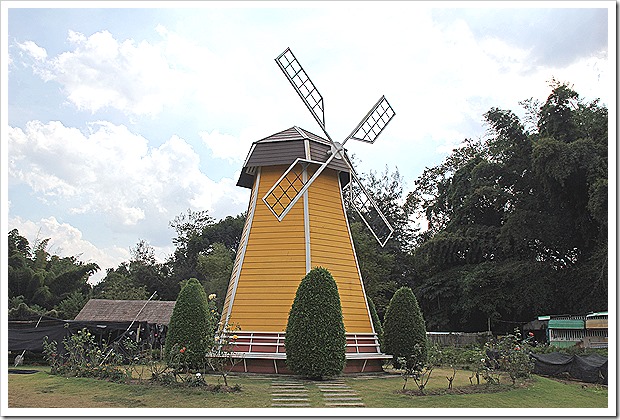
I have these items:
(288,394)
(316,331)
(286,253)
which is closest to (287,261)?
(286,253)

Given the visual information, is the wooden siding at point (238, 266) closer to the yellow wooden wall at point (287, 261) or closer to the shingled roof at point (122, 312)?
the yellow wooden wall at point (287, 261)

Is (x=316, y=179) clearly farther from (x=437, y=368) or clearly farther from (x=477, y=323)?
(x=477, y=323)

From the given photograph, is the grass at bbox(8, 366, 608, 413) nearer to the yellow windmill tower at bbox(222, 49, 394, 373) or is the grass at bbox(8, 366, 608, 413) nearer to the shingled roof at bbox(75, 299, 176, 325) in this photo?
the yellow windmill tower at bbox(222, 49, 394, 373)

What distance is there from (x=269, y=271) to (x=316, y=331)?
6.86 feet

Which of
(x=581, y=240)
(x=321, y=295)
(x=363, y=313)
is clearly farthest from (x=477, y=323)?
(x=321, y=295)

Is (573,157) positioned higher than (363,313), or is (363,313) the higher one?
(573,157)

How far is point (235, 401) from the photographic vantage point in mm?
6902

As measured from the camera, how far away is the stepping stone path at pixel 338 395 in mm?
6797

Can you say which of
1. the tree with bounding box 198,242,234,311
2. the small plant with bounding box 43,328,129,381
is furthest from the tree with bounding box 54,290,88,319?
the small plant with bounding box 43,328,129,381

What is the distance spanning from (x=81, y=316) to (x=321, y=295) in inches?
548

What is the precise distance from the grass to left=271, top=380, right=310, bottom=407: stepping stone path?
96mm

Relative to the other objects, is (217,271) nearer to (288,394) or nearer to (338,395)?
(288,394)

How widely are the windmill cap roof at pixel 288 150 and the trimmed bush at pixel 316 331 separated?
2822 millimetres

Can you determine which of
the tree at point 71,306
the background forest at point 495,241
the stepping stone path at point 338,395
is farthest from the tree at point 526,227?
the tree at point 71,306
